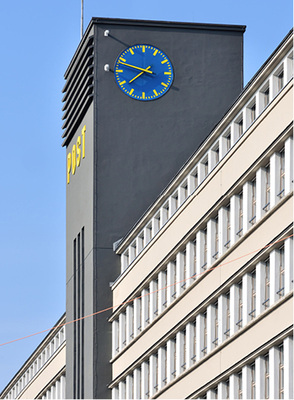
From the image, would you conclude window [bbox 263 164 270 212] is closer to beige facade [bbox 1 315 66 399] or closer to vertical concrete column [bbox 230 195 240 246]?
vertical concrete column [bbox 230 195 240 246]

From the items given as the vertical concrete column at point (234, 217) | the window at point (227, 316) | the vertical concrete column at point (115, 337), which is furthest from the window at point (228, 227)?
the vertical concrete column at point (115, 337)

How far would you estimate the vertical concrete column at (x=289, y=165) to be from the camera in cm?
4491

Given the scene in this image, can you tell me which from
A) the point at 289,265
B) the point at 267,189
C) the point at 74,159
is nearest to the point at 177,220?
the point at 267,189

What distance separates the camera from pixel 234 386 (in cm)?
4856

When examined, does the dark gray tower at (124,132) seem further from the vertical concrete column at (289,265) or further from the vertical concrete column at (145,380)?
the vertical concrete column at (289,265)

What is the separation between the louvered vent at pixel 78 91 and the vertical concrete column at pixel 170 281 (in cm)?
1195

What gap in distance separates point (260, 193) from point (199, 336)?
7897 mm

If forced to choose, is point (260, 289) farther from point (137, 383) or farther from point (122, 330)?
point (122, 330)

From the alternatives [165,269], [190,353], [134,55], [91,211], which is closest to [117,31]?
[134,55]

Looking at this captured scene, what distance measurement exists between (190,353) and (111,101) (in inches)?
630

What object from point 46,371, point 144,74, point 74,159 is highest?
point 144,74

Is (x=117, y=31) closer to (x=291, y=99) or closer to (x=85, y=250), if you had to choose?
(x=85, y=250)

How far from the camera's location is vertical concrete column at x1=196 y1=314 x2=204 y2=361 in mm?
53250

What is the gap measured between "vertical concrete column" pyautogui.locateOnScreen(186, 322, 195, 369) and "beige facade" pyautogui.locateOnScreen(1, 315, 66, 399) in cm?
2193
